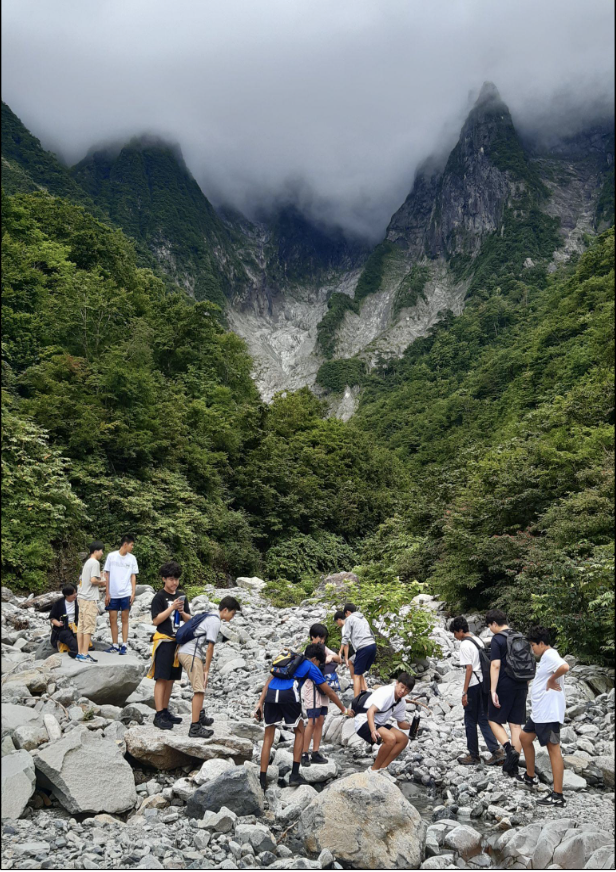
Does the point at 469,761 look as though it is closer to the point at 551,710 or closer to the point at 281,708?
the point at 551,710

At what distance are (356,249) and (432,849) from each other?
19568cm

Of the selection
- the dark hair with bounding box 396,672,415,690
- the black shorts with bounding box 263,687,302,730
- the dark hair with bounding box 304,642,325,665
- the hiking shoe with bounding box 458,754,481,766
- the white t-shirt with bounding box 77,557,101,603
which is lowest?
the hiking shoe with bounding box 458,754,481,766

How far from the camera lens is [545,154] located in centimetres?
14862

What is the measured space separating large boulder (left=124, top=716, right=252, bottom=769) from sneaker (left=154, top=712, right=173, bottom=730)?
0.27 feet

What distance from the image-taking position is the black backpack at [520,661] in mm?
6297

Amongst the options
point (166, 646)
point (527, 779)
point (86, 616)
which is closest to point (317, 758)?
point (166, 646)

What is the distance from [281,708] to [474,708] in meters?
2.59

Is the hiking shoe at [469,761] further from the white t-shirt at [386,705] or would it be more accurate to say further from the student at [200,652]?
the student at [200,652]

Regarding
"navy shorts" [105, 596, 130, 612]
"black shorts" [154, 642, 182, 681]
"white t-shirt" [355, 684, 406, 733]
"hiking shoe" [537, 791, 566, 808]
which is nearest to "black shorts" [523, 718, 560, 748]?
"hiking shoe" [537, 791, 566, 808]

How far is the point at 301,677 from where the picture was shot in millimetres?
6223

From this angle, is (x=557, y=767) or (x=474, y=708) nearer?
(x=557, y=767)

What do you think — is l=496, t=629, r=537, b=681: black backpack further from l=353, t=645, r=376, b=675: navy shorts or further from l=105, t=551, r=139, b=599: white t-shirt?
l=105, t=551, r=139, b=599: white t-shirt

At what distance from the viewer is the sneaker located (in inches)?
262

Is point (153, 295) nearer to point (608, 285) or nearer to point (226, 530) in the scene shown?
point (226, 530)
